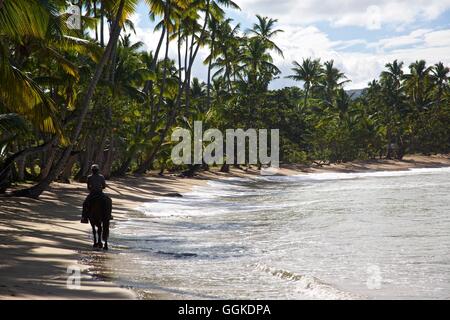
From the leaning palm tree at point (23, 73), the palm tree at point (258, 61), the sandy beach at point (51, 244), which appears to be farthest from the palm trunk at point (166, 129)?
the leaning palm tree at point (23, 73)

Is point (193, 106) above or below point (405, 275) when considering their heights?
above

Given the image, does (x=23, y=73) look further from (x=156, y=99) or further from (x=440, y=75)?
(x=440, y=75)

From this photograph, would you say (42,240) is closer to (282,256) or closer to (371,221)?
(282,256)

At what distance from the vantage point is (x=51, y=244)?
39.4ft

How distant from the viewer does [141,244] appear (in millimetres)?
13344

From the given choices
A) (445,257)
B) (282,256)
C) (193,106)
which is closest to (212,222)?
(282,256)

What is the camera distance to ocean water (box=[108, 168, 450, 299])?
8.91 metres

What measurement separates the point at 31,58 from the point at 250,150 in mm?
33148
